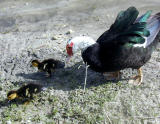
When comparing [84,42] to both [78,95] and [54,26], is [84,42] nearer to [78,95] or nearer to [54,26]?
[78,95]

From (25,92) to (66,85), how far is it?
78 cm

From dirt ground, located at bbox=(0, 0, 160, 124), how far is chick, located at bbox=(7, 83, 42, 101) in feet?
0.42

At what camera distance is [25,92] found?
429cm

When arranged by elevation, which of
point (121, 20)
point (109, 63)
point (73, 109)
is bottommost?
point (73, 109)

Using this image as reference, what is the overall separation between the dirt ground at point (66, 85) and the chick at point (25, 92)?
128 millimetres

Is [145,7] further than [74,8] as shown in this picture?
No

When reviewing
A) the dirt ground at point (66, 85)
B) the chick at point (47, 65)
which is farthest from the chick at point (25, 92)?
the chick at point (47, 65)

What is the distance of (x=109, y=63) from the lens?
451 centimetres

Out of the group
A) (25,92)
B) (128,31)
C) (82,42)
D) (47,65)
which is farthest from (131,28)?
(25,92)

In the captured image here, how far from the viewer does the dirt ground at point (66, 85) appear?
4.06m

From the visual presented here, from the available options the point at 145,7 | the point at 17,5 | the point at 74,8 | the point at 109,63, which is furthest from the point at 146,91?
the point at 17,5

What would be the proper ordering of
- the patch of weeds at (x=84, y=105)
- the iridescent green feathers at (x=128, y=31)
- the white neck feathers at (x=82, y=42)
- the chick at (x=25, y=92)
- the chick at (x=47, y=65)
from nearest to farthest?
1. the patch of weeds at (x=84, y=105)
2. the chick at (x=25, y=92)
3. the iridescent green feathers at (x=128, y=31)
4. the white neck feathers at (x=82, y=42)
5. the chick at (x=47, y=65)

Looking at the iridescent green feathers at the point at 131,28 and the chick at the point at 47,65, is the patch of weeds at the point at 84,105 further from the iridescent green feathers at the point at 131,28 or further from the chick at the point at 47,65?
the iridescent green feathers at the point at 131,28

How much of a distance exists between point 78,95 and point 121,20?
1.44m
